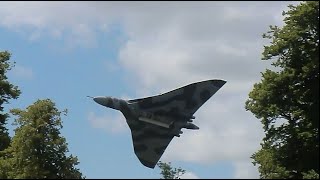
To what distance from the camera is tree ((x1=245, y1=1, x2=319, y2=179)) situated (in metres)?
32.0

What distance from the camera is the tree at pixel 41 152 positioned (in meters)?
28.7

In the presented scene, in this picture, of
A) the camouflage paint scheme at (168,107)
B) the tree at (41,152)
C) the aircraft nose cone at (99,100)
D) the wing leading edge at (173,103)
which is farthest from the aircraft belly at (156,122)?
the tree at (41,152)

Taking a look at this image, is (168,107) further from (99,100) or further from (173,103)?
(99,100)

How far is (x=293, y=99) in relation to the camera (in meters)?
32.7

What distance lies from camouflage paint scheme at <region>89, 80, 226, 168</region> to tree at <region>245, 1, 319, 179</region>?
10.6ft

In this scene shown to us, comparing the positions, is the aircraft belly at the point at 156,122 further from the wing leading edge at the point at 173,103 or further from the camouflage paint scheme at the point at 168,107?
the wing leading edge at the point at 173,103

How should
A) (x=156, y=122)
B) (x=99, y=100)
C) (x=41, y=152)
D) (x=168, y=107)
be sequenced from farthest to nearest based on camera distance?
1. (x=168, y=107)
2. (x=156, y=122)
3. (x=99, y=100)
4. (x=41, y=152)

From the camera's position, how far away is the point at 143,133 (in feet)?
107

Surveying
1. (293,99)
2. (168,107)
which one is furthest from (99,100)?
(293,99)

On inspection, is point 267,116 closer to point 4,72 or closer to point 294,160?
point 294,160

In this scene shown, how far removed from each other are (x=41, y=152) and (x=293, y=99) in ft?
45.2

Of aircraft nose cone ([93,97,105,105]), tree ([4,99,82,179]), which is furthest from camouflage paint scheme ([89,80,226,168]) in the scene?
tree ([4,99,82,179])

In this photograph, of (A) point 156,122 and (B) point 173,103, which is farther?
(B) point 173,103

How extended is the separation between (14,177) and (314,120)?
15.8 m
